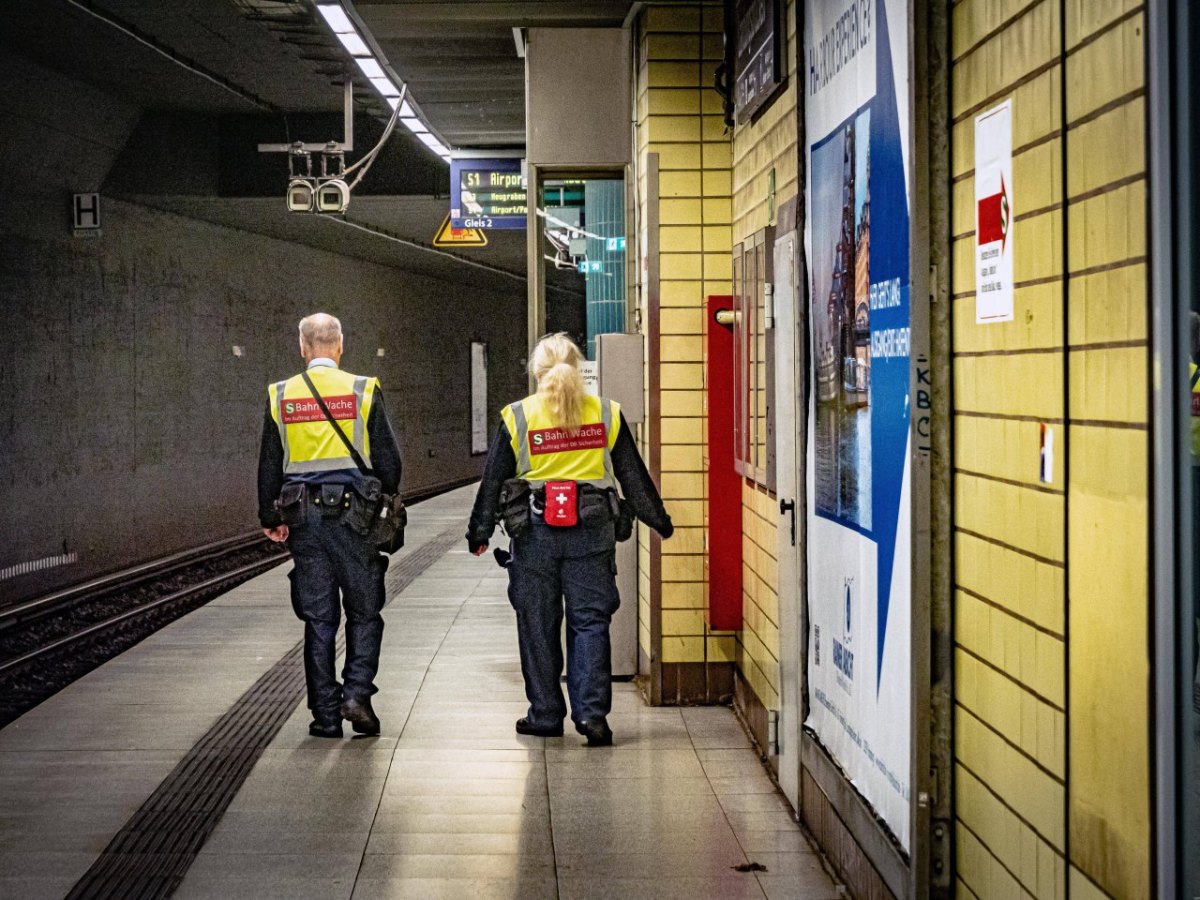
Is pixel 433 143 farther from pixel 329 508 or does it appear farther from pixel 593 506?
pixel 593 506

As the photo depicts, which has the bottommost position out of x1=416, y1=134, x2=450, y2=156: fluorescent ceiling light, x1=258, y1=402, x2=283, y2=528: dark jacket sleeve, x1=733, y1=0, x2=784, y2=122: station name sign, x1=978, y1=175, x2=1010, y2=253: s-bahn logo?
x1=258, y1=402, x2=283, y2=528: dark jacket sleeve

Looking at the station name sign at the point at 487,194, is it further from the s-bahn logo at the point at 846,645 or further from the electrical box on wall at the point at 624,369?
the s-bahn logo at the point at 846,645

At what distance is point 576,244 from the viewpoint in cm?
1980

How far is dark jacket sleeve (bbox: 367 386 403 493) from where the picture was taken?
6.36 meters

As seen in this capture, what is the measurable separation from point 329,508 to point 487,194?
8.18 m

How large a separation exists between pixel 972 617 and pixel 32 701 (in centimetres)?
682

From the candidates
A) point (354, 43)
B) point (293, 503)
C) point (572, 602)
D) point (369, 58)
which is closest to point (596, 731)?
point (572, 602)

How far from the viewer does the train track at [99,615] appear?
942cm

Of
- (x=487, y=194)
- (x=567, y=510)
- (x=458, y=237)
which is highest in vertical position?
(x=487, y=194)

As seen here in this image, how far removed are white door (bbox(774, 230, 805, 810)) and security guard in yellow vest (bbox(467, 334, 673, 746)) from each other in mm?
988

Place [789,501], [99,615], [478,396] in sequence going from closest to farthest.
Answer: [789,501], [99,615], [478,396]

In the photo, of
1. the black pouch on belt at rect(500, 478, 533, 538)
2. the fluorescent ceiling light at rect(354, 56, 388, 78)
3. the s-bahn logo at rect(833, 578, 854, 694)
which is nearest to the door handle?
the s-bahn logo at rect(833, 578, 854, 694)

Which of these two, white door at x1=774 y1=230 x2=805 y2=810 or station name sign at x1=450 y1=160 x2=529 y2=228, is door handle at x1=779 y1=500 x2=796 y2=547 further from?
station name sign at x1=450 y1=160 x2=529 y2=228

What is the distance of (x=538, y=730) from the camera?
6.41 meters
